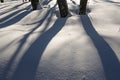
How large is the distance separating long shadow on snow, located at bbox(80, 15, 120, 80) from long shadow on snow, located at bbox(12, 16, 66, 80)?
40.2 inches

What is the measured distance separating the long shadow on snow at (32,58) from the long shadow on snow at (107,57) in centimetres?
102

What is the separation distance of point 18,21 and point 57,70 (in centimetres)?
507

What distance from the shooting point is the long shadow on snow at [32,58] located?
4.10 metres

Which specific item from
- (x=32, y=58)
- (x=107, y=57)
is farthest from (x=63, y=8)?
(x=107, y=57)

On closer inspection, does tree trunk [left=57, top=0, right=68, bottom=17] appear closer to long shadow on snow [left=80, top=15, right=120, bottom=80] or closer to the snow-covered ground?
the snow-covered ground

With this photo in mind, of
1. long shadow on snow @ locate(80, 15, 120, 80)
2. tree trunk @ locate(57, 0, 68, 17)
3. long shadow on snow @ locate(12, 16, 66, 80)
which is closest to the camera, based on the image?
long shadow on snow @ locate(80, 15, 120, 80)

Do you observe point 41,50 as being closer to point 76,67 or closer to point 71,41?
point 71,41

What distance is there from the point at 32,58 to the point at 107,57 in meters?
1.38

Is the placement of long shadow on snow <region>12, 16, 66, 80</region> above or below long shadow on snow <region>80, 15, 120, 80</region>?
below

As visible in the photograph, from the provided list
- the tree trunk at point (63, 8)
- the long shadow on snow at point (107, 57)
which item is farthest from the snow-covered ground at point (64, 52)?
the tree trunk at point (63, 8)

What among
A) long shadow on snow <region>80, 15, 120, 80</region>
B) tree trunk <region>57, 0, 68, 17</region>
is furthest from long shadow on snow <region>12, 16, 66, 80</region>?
tree trunk <region>57, 0, 68, 17</region>

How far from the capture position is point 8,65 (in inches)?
176

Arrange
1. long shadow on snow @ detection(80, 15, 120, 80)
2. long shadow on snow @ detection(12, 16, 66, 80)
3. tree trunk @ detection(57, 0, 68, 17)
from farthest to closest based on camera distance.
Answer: tree trunk @ detection(57, 0, 68, 17) < long shadow on snow @ detection(12, 16, 66, 80) < long shadow on snow @ detection(80, 15, 120, 80)

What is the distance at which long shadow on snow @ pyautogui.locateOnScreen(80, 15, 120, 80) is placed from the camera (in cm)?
395
